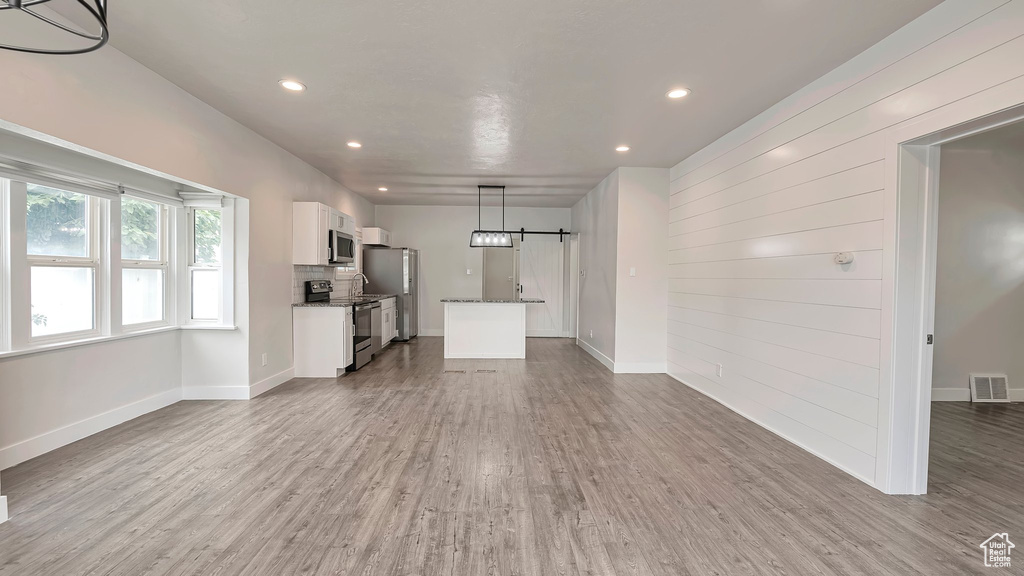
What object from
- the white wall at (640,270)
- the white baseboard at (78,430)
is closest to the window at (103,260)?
the white baseboard at (78,430)

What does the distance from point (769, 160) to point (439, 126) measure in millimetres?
2943

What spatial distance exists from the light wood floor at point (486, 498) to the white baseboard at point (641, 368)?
159 centimetres

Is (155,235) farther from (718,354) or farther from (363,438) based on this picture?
(718,354)

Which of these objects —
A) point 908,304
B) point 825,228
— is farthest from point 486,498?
point 825,228

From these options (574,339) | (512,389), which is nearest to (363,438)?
(512,389)

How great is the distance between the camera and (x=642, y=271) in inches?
223

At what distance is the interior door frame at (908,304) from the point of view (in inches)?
100

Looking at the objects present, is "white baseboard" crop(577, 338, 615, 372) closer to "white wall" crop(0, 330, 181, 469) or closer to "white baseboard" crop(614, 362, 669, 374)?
"white baseboard" crop(614, 362, 669, 374)

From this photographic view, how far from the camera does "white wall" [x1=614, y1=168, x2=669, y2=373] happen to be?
5.66 metres

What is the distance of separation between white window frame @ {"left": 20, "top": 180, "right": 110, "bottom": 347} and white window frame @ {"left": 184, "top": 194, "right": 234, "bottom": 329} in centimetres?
74

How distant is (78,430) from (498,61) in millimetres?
4119

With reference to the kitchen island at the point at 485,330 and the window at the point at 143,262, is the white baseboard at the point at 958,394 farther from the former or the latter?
the window at the point at 143,262

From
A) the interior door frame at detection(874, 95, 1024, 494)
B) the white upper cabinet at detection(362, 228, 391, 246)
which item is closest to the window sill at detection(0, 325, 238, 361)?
the white upper cabinet at detection(362, 228, 391, 246)

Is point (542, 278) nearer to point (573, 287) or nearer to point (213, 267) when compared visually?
point (573, 287)
